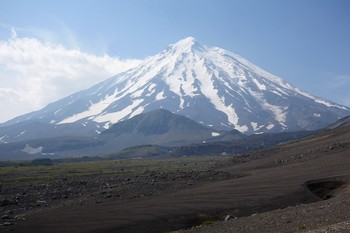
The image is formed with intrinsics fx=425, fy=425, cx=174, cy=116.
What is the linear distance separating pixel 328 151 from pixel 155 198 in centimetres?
3102

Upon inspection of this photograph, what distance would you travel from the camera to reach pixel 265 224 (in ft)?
73.2

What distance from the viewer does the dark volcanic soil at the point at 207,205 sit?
23.3 metres

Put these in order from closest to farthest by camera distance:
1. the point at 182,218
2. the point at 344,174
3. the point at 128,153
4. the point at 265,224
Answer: the point at 265,224 < the point at 182,218 < the point at 344,174 < the point at 128,153

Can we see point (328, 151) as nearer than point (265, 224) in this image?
No

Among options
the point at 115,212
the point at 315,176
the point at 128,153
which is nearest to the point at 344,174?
the point at 315,176

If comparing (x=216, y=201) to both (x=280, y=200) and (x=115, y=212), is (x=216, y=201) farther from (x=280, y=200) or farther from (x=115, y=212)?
(x=115, y=212)

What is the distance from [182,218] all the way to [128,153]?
14808 centimetres

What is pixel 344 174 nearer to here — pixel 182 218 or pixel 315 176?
pixel 315 176

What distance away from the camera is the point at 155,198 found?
34.2 m

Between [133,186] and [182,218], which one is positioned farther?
[133,186]

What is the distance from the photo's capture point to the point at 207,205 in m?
31.1

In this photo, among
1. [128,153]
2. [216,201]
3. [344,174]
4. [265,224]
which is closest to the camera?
[265,224]

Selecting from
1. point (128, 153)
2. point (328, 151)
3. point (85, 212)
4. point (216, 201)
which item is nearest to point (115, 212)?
point (85, 212)

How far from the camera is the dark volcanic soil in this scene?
23297mm
